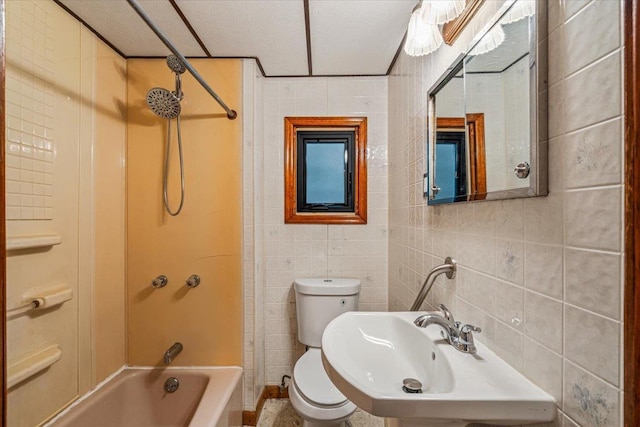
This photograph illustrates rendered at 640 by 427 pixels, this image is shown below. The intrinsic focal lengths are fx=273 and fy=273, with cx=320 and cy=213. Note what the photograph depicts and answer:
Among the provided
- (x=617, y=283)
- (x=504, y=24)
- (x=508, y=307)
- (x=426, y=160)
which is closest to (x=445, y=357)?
(x=508, y=307)

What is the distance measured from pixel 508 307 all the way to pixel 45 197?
1725 mm

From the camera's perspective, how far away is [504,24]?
71 cm

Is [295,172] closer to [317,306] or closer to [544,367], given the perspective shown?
[317,306]

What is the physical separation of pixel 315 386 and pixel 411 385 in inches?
25.2

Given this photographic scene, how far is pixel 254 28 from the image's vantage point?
1.38 m

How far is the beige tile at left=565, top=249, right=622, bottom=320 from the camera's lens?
1.47 ft

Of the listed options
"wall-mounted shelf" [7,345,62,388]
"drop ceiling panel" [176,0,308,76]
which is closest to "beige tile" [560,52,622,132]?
"drop ceiling panel" [176,0,308,76]

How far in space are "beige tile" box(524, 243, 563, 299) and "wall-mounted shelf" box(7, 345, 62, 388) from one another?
1683mm

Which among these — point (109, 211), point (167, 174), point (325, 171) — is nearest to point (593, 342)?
point (325, 171)

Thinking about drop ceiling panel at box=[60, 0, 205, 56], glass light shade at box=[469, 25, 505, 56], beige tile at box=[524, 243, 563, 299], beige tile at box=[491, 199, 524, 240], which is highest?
drop ceiling panel at box=[60, 0, 205, 56]

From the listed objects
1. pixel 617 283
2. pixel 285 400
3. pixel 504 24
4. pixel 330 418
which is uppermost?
pixel 504 24

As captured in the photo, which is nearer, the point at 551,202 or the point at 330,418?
the point at 551,202

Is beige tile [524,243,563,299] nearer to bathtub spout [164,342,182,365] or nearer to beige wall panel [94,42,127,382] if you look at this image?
bathtub spout [164,342,182,365]

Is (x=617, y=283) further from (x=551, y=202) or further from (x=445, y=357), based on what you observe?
(x=445, y=357)
